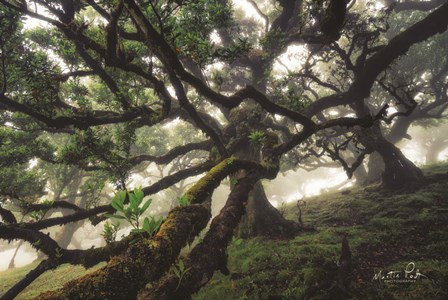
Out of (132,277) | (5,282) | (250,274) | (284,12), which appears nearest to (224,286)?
(250,274)

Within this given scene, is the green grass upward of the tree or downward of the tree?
downward

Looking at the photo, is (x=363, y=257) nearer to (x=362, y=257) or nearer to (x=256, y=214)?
(x=362, y=257)

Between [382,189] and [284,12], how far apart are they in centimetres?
1091

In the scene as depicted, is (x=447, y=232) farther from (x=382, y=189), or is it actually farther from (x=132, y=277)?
(x=132, y=277)

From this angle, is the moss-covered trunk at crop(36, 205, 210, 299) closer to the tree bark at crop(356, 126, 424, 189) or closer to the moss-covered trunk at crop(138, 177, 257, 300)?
the moss-covered trunk at crop(138, 177, 257, 300)

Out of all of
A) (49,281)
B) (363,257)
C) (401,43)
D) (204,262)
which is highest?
(401,43)

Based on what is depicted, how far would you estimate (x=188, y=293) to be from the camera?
2.65 meters

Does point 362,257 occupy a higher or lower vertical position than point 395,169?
lower

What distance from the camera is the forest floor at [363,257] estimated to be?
20.4 ft

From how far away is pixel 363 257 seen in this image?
312 inches

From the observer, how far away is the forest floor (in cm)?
622
